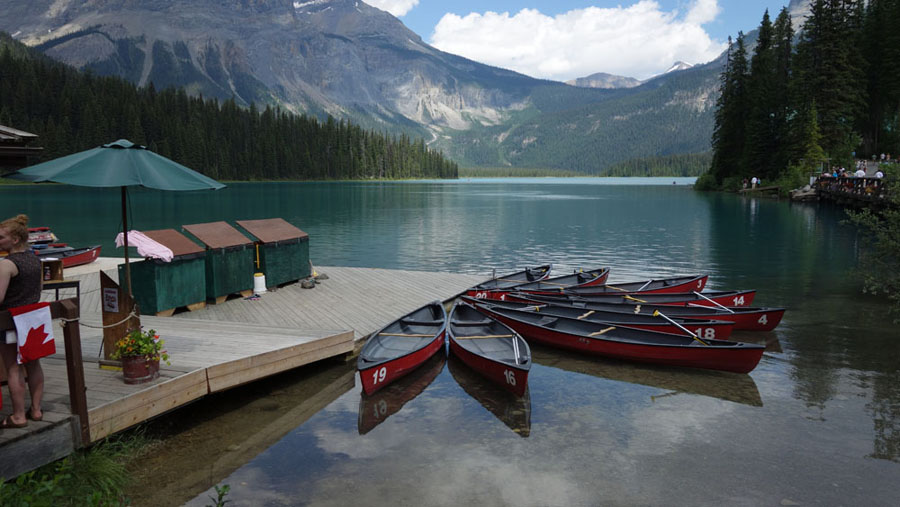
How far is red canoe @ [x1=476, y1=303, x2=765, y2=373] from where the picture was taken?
12.7 metres

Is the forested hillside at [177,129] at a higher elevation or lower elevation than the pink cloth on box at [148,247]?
higher

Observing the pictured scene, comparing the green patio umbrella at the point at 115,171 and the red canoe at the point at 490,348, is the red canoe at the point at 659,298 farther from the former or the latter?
the green patio umbrella at the point at 115,171

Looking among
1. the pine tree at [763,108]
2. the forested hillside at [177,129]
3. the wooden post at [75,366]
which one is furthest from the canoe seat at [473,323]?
the forested hillside at [177,129]

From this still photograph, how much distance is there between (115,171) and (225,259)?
7.28 m

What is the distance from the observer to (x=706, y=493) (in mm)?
8047

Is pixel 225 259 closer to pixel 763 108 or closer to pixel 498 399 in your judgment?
pixel 498 399

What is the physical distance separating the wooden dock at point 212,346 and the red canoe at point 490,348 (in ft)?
6.90

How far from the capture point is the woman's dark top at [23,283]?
20.9 feet

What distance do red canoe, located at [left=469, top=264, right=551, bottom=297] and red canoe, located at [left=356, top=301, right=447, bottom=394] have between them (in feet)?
12.2

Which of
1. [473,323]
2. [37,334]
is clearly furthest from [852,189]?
[37,334]

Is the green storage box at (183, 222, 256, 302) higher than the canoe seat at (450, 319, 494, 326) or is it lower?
higher

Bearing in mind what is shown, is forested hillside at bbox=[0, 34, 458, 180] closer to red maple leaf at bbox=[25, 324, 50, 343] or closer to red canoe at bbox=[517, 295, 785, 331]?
red canoe at bbox=[517, 295, 785, 331]

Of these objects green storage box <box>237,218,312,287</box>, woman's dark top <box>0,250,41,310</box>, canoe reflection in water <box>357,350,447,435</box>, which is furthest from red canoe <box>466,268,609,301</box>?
woman's dark top <box>0,250,41,310</box>

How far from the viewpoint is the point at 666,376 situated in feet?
43.0
